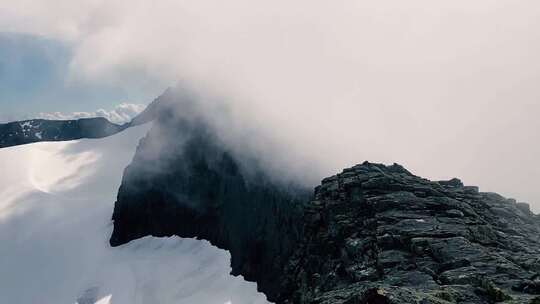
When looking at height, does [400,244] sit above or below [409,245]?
above

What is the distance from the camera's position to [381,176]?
1752 inches

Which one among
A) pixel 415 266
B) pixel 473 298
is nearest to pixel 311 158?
pixel 415 266

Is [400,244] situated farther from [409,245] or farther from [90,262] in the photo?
[90,262]

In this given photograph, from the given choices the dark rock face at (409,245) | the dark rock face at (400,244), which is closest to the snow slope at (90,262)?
the dark rock face at (400,244)

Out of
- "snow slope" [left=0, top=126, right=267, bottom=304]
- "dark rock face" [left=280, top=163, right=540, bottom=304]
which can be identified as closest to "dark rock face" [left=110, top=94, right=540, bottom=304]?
"dark rock face" [left=280, top=163, right=540, bottom=304]

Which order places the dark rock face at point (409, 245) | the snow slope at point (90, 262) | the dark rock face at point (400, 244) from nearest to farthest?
the dark rock face at point (409, 245) → the dark rock face at point (400, 244) → the snow slope at point (90, 262)

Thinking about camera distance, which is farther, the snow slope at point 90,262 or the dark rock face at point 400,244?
the snow slope at point 90,262

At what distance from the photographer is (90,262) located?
130875 millimetres

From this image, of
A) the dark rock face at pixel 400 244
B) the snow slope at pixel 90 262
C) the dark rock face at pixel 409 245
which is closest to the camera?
the dark rock face at pixel 409 245

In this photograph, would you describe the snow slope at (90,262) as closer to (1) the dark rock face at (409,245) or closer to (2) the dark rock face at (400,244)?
(2) the dark rock face at (400,244)

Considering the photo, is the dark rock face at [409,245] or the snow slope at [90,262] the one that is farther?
the snow slope at [90,262]

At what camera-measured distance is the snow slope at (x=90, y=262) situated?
3971 inches

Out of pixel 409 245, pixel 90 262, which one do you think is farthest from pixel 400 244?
pixel 90 262

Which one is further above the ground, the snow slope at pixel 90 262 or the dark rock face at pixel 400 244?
the snow slope at pixel 90 262
